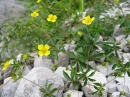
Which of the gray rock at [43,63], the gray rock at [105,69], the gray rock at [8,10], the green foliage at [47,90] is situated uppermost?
the gray rock at [8,10]

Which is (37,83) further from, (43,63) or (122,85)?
(122,85)

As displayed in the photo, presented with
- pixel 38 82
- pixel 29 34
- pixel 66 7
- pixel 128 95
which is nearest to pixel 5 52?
pixel 29 34

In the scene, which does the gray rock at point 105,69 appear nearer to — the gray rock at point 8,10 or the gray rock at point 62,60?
the gray rock at point 62,60

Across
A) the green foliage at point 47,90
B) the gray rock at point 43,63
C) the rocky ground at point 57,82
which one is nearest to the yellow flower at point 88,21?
the rocky ground at point 57,82

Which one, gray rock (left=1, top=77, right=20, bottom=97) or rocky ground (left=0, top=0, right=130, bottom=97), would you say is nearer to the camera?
rocky ground (left=0, top=0, right=130, bottom=97)

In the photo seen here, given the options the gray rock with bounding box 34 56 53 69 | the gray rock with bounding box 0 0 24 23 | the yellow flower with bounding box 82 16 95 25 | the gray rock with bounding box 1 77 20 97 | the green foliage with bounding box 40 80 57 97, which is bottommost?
the gray rock with bounding box 1 77 20 97

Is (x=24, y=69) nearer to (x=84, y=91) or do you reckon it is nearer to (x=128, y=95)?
(x=84, y=91)

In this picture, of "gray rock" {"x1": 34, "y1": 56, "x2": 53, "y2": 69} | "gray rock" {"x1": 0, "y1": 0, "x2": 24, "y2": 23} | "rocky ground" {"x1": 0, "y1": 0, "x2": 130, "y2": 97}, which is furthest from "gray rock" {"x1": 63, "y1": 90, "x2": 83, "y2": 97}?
"gray rock" {"x1": 0, "y1": 0, "x2": 24, "y2": 23}

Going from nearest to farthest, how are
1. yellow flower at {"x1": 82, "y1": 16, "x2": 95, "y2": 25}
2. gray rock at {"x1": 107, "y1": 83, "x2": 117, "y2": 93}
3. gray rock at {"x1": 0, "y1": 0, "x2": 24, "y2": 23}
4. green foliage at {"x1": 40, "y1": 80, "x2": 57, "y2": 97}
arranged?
1. green foliage at {"x1": 40, "y1": 80, "x2": 57, "y2": 97}
2. gray rock at {"x1": 107, "y1": 83, "x2": 117, "y2": 93}
3. yellow flower at {"x1": 82, "y1": 16, "x2": 95, "y2": 25}
4. gray rock at {"x1": 0, "y1": 0, "x2": 24, "y2": 23}

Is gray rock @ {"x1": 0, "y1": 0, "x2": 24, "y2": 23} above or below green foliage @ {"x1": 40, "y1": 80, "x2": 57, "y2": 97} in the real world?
above

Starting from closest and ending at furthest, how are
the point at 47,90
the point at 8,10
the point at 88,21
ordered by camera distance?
the point at 47,90 → the point at 88,21 → the point at 8,10

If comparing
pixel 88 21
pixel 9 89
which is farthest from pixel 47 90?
pixel 88 21

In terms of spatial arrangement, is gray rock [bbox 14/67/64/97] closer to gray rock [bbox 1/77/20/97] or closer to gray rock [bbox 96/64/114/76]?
gray rock [bbox 1/77/20/97]
